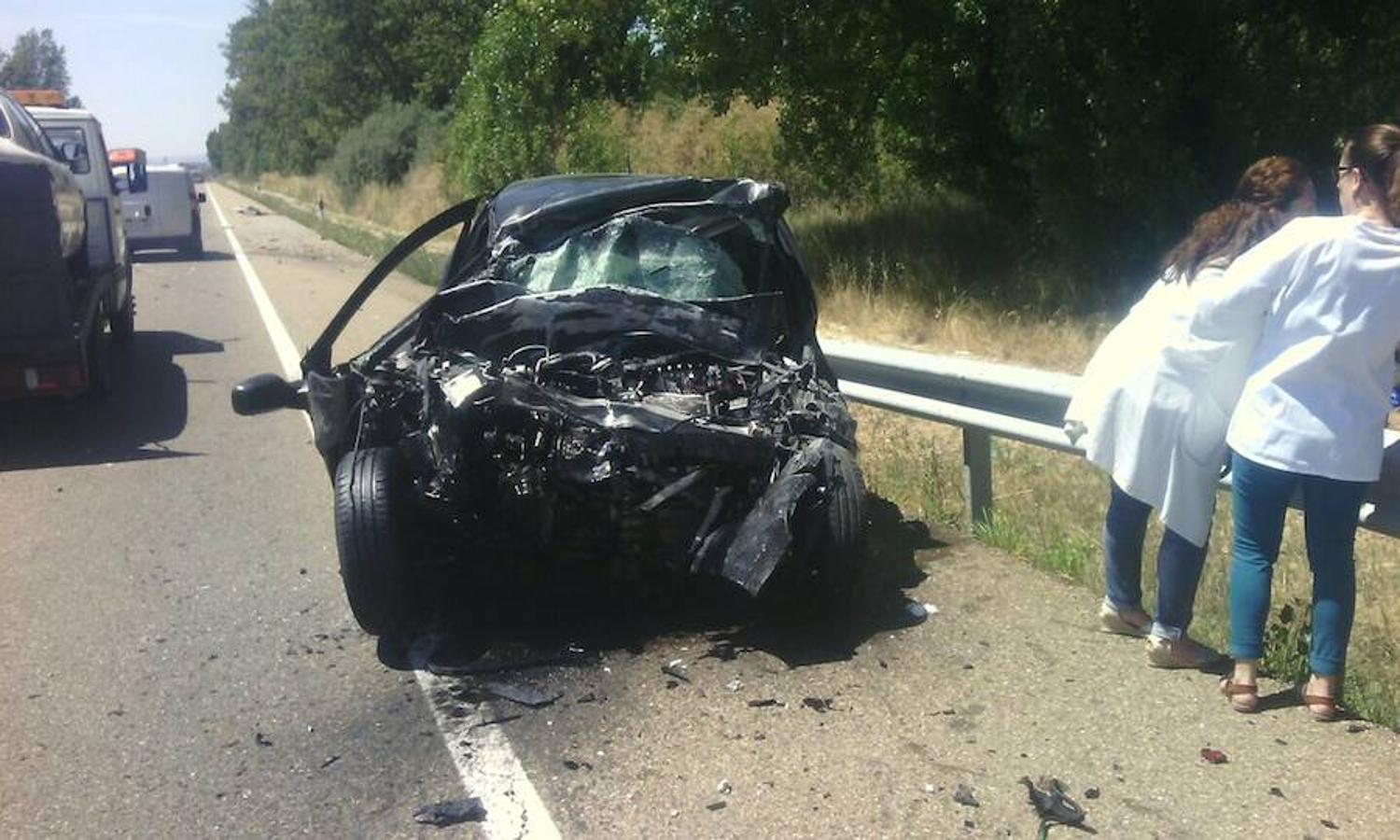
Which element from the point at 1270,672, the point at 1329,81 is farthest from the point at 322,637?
the point at 1329,81

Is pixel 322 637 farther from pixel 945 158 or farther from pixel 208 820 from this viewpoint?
pixel 945 158

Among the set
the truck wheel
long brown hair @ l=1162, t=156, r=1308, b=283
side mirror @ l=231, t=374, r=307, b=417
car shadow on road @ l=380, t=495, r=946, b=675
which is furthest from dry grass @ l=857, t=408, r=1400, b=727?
the truck wheel

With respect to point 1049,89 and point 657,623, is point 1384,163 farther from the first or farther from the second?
point 1049,89

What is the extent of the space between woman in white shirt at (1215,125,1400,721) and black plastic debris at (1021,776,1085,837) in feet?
2.85

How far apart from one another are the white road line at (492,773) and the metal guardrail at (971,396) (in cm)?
250

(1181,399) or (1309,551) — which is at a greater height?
(1181,399)

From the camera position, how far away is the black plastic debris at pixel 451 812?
13.4 feet

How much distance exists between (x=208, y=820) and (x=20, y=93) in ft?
54.1

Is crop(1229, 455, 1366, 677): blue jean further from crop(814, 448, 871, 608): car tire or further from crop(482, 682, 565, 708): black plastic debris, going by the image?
crop(482, 682, 565, 708): black plastic debris

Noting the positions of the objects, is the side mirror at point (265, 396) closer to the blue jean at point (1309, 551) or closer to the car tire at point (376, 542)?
the car tire at point (376, 542)

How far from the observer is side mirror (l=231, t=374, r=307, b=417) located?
616cm

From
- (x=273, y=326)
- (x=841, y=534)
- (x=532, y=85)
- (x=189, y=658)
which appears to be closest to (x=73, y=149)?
(x=273, y=326)

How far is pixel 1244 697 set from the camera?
4.66m

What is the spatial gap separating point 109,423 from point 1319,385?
885cm
